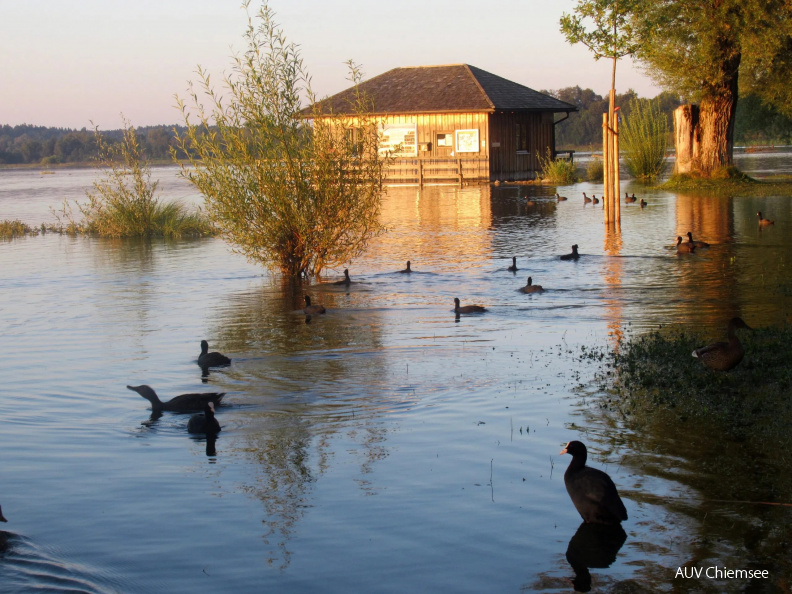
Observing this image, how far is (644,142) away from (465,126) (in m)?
10.6

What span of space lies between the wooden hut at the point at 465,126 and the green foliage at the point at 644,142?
6.83 meters

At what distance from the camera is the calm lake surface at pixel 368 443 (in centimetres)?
628

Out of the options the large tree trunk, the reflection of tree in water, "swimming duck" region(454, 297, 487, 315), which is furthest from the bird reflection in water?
the large tree trunk

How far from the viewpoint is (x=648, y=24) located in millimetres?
35844

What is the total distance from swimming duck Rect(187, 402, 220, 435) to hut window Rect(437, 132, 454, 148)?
4454 centimetres

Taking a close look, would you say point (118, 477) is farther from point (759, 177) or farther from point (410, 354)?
point (759, 177)

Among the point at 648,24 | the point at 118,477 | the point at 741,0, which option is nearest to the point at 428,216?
the point at 648,24

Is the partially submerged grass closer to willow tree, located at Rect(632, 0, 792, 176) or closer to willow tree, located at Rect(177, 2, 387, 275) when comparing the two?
willow tree, located at Rect(177, 2, 387, 275)

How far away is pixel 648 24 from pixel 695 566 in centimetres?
3369

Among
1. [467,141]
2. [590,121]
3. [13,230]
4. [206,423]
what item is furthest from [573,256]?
[590,121]

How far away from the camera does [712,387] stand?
9.64 meters

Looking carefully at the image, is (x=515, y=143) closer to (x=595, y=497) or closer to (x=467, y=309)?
(x=467, y=309)

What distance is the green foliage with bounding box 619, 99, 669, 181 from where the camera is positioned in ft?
151

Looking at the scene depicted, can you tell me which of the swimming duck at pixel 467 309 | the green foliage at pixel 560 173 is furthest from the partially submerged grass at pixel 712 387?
the green foliage at pixel 560 173
